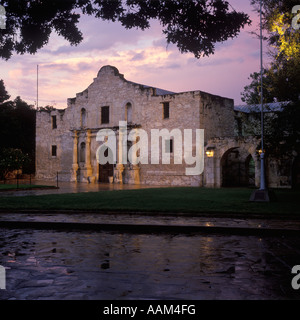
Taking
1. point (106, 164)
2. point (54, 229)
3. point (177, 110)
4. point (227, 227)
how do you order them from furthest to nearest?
point (106, 164) < point (177, 110) < point (54, 229) < point (227, 227)

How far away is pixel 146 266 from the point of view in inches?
240

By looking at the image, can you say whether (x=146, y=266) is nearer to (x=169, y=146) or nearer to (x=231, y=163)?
(x=169, y=146)

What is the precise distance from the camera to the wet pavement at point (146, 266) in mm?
4699

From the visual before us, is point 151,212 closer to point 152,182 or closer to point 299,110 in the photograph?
point 299,110

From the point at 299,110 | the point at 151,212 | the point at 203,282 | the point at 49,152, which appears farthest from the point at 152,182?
the point at 203,282

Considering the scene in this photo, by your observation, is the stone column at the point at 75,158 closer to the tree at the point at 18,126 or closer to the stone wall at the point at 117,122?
the stone wall at the point at 117,122

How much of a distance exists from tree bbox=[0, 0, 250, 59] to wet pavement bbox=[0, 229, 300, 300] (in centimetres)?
456

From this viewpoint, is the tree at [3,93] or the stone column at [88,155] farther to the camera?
the tree at [3,93]

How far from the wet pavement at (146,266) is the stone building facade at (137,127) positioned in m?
21.5

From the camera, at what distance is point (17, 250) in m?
7.42

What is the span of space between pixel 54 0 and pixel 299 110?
10168mm

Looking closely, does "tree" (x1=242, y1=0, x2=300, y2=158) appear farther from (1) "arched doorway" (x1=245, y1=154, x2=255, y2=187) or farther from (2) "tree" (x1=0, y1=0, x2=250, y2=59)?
(1) "arched doorway" (x1=245, y1=154, x2=255, y2=187)

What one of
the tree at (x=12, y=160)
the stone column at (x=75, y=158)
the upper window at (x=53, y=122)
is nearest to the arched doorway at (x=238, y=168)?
the stone column at (x=75, y=158)
